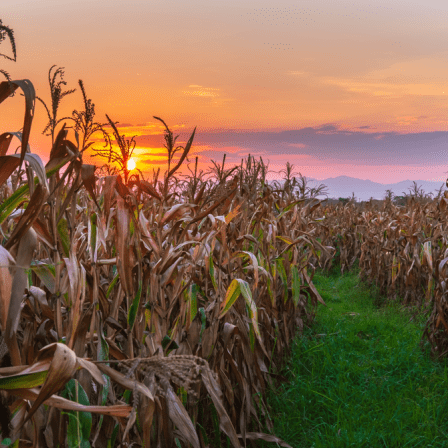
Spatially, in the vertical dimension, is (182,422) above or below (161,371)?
below

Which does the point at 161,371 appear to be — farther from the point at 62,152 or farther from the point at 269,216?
the point at 269,216

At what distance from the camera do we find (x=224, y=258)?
9.80ft

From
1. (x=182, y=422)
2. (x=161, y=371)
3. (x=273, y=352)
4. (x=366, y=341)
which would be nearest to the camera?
(x=161, y=371)

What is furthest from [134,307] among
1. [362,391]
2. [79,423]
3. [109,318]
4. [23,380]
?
[362,391]

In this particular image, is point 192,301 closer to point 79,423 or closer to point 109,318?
point 109,318

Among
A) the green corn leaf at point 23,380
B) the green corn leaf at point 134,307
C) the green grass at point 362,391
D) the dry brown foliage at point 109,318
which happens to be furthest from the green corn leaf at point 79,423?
the green grass at point 362,391

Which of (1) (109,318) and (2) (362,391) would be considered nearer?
(1) (109,318)

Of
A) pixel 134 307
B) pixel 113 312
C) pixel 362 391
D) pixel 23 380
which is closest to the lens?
pixel 23 380

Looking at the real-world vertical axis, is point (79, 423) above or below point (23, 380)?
below

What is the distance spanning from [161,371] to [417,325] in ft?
18.3

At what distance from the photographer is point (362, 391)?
389 centimetres

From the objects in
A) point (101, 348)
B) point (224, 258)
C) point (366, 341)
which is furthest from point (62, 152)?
point (366, 341)

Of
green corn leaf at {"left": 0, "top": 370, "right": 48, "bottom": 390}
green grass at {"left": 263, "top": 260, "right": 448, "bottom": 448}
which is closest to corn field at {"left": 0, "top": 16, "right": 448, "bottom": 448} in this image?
green corn leaf at {"left": 0, "top": 370, "right": 48, "bottom": 390}

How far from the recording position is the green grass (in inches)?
125
